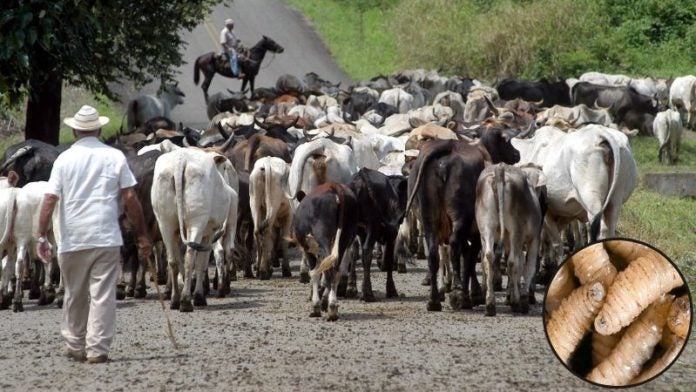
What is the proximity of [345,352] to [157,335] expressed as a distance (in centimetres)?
198

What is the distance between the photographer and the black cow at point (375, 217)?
1564 centimetres

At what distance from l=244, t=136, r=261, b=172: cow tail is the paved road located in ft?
80.5

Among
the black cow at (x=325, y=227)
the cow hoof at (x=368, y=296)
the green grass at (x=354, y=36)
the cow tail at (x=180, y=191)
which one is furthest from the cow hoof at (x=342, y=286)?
the green grass at (x=354, y=36)

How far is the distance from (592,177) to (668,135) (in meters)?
17.4

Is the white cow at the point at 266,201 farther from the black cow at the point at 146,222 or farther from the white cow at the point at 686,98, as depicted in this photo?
the white cow at the point at 686,98

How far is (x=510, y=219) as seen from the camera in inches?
565

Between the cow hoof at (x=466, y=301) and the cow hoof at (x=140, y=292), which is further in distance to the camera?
the cow hoof at (x=140, y=292)

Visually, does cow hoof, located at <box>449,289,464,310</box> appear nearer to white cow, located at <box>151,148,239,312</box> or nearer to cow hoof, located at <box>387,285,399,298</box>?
cow hoof, located at <box>387,285,399,298</box>

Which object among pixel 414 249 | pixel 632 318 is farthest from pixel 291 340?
pixel 414 249

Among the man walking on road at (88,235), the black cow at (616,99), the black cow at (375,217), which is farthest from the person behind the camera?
the black cow at (616,99)

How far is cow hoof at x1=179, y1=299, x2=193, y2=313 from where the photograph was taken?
14.6 metres

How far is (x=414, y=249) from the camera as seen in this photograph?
20594mm

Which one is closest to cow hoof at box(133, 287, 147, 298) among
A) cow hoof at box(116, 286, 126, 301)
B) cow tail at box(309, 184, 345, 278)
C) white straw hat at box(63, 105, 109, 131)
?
cow hoof at box(116, 286, 126, 301)

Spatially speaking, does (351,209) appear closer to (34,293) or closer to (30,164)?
(34,293)
